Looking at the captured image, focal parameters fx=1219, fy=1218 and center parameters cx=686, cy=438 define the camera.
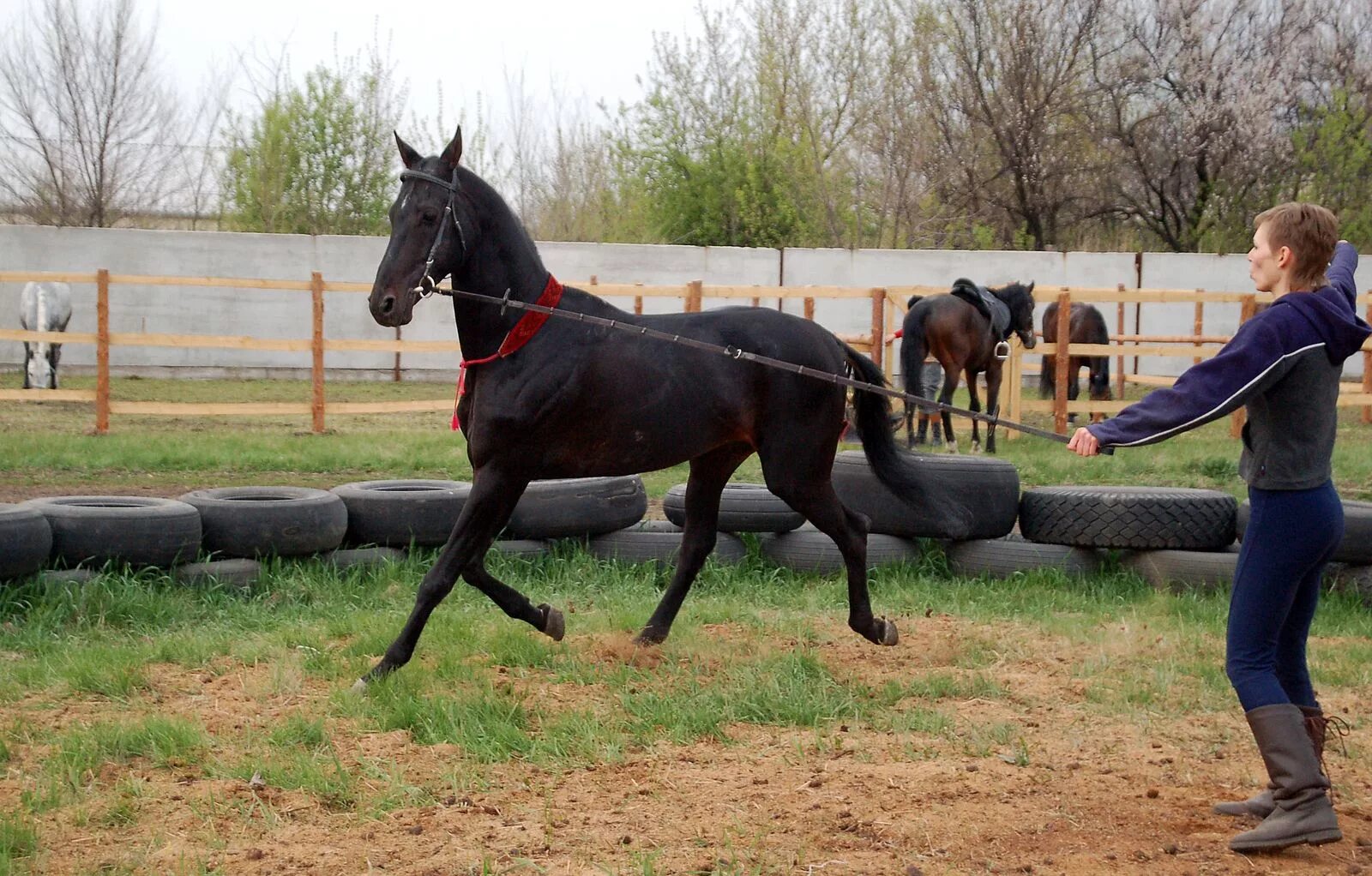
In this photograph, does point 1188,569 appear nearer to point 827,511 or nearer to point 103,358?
point 827,511

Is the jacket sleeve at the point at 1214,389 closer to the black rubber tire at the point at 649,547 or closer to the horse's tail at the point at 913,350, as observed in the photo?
the black rubber tire at the point at 649,547

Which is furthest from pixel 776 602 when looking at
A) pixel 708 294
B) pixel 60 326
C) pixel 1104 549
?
pixel 60 326

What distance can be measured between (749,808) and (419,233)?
2520 mm

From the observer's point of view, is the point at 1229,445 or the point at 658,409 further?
the point at 1229,445

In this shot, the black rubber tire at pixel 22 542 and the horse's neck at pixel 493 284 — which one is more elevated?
the horse's neck at pixel 493 284

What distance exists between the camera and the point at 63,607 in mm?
5516

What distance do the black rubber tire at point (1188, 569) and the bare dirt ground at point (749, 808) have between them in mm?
2042

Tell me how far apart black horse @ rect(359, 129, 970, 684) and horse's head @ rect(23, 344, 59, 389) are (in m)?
13.1

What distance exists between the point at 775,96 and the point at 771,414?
22146mm

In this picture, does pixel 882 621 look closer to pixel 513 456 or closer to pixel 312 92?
pixel 513 456

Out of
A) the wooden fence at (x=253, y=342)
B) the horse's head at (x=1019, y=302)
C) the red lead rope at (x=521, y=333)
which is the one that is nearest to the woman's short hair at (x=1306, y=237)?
the red lead rope at (x=521, y=333)

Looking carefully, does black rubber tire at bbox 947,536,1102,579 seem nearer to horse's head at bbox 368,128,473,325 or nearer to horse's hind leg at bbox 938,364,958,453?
horse's head at bbox 368,128,473,325

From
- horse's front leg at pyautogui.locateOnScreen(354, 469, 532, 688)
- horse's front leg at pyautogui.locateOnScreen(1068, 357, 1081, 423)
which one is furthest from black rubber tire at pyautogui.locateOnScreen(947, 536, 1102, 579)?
horse's front leg at pyautogui.locateOnScreen(1068, 357, 1081, 423)

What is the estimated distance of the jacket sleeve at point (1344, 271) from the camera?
11.7ft
